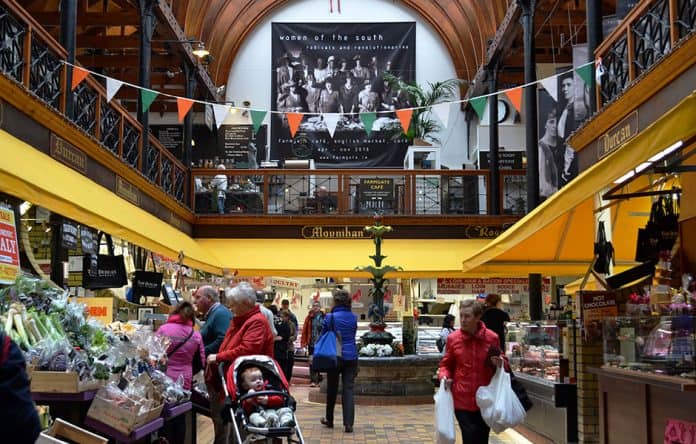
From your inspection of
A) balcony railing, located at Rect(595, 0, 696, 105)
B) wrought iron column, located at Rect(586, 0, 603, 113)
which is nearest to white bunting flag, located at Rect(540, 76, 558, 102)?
wrought iron column, located at Rect(586, 0, 603, 113)

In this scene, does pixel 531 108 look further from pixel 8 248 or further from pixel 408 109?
pixel 8 248

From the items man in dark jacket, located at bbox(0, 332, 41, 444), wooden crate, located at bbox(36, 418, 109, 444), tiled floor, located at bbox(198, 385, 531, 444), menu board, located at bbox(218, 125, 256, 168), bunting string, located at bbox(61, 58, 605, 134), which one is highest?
menu board, located at bbox(218, 125, 256, 168)

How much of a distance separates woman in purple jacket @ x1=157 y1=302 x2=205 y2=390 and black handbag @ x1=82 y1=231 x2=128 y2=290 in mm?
4751

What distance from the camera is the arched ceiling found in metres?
21.6

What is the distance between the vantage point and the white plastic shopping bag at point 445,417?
5.66 metres

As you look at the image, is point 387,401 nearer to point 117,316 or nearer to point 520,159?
Answer: point 117,316

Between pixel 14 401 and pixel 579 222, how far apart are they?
9.52 meters

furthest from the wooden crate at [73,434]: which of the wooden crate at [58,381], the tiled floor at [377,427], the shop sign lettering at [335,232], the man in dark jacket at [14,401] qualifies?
the shop sign lettering at [335,232]

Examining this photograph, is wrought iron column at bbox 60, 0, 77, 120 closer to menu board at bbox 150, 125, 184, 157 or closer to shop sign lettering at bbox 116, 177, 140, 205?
shop sign lettering at bbox 116, 177, 140, 205

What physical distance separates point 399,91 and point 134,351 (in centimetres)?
1951

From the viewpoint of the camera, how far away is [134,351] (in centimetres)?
541

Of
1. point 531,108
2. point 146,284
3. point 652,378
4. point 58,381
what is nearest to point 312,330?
point 146,284

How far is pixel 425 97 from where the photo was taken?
80.3ft

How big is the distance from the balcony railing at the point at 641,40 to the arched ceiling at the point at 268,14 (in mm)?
11303
